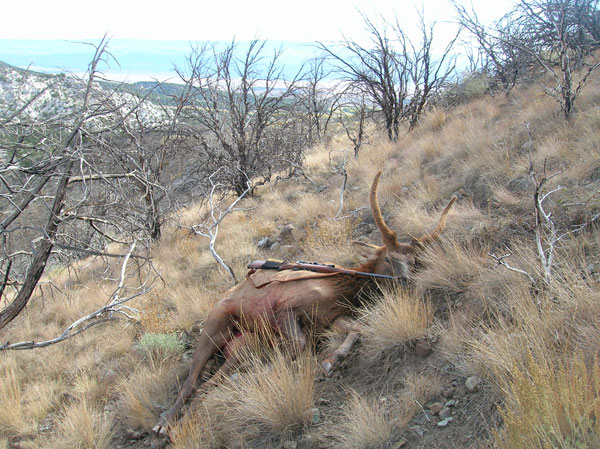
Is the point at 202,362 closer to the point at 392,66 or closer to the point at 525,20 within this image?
the point at 392,66

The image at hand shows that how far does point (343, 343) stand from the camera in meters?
3.85

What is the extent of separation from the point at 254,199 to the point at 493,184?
634 cm

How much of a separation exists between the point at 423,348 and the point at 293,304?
1.24m

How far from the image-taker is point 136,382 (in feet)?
14.4

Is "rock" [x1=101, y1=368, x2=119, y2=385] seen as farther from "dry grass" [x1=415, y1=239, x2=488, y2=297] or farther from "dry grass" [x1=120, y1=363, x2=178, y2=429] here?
"dry grass" [x1=415, y1=239, x2=488, y2=297]

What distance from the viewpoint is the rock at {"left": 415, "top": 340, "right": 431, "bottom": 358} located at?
11.0 feet

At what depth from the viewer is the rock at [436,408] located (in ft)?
9.05

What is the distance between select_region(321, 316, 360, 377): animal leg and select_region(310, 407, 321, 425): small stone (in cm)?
38

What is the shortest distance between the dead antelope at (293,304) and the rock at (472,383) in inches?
46.7

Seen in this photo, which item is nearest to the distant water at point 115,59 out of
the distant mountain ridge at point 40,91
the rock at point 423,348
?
the distant mountain ridge at point 40,91

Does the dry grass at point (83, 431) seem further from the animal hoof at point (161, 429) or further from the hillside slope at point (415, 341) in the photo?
the animal hoof at point (161, 429)

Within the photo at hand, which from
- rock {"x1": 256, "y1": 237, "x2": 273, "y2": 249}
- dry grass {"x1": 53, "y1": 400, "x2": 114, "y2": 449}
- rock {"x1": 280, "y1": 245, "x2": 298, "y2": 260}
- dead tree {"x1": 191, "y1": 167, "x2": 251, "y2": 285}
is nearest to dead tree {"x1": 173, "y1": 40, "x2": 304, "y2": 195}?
dead tree {"x1": 191, "y1": 167, "x2": 251, "y2": 285}

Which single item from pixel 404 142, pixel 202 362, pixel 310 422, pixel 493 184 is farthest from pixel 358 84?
pixel 310 422

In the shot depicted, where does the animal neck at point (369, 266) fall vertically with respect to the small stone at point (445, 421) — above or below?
above
